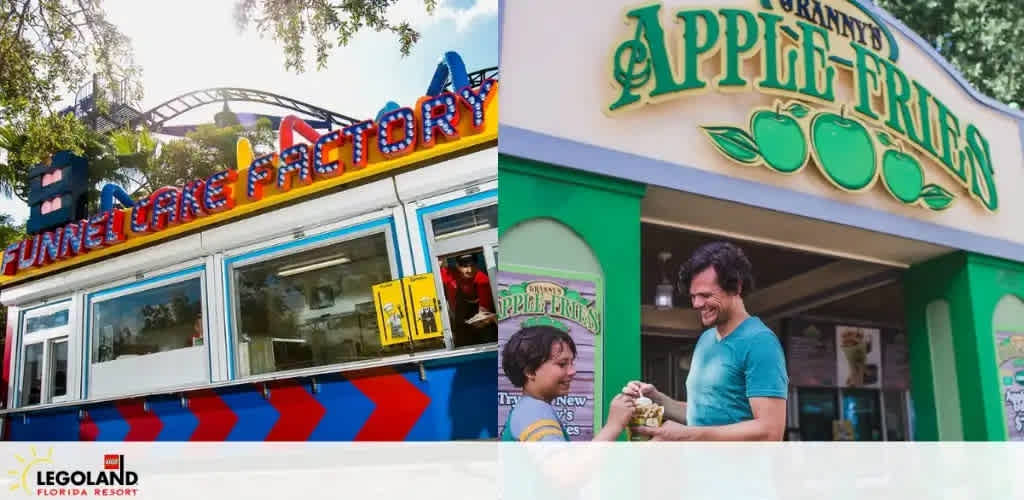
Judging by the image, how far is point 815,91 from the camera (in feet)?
11.6

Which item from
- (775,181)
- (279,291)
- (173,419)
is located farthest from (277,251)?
(775,181)

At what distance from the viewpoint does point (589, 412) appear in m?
2.73

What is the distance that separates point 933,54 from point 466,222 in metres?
3.17

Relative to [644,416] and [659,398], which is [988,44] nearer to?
[659,398]

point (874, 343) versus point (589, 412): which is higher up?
point (874, 343)

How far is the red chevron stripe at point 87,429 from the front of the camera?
1.93 meters

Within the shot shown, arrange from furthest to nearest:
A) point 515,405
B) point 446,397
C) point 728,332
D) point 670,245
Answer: point 670,245 → point 728,332 → point 515,405 → point 446,397

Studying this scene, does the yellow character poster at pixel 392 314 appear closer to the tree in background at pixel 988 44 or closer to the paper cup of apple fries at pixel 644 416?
the paper cup of apple fries at pixel 644 416

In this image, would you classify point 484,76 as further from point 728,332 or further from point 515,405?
point 728,332

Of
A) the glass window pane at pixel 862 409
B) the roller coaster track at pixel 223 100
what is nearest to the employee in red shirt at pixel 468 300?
the roller coaster track at pixel 223 100

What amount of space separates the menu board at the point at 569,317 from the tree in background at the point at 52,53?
1.16 m

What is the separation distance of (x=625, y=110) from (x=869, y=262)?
1.67 m

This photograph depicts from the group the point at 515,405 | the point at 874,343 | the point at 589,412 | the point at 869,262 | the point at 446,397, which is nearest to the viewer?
the point at 446,397
